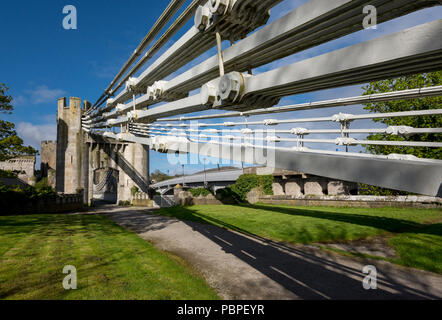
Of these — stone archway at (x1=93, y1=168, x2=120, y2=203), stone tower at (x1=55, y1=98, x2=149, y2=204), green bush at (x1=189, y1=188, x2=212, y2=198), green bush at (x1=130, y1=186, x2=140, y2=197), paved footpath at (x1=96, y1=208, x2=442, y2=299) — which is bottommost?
stone archway at (x1=93, y1=168, x2=120, y2=203)

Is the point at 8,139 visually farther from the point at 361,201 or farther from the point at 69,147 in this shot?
the point at 361,201

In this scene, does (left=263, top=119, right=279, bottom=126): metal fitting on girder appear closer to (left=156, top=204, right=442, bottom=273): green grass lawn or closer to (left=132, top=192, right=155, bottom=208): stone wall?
(left=156, top=204, right=442, bottom=273): green grass lawn

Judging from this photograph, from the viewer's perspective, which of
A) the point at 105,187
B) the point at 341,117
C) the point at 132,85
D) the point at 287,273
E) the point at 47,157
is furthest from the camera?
the point at 47,157

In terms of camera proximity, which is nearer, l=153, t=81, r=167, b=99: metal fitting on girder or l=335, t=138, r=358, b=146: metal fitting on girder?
l=335, t=138, r=358, b=146: metal fitting on girder

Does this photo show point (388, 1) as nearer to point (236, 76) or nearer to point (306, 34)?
point (306, 34)

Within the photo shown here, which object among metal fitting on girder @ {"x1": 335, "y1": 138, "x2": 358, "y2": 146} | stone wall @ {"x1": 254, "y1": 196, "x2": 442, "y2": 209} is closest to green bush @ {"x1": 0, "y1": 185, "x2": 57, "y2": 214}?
stone wall @ {"x1": 254, "y1": 196, "x2": 442, "y2": 209}

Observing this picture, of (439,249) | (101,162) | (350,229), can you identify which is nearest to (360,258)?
(439,249)

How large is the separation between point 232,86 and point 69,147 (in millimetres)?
28720

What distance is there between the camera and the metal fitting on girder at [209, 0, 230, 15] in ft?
Answer: 10.3

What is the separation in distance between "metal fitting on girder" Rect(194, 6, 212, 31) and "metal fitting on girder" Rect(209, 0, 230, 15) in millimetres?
214

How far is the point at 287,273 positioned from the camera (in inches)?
231

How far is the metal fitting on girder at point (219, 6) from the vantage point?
3.13 m

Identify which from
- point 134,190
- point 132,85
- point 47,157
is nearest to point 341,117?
point 132,85

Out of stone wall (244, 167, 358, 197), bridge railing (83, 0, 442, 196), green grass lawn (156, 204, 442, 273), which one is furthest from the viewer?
stone wall (244, 167, 358, 197)
